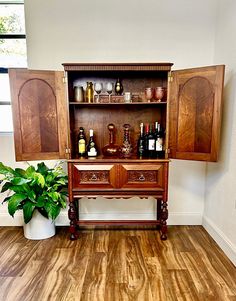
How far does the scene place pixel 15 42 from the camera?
2.67m

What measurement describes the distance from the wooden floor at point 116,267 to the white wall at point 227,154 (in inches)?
7.8

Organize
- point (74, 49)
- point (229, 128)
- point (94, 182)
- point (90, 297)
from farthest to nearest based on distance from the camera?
point (74, 49) → point (94, 182) → point (229, 128) → point (90, 297)

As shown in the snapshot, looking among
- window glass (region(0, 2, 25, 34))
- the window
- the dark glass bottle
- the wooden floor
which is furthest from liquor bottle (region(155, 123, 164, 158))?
window glass (region(0, 2, 25, 34))

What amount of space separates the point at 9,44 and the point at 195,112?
7.53ft

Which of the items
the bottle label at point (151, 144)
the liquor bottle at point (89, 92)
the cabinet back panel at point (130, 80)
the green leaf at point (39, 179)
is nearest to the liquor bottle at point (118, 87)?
the cabinet back panel at point (130, 80)

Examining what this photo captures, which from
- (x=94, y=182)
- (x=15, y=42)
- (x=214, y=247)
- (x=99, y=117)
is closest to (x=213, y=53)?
(x=99, y=117)

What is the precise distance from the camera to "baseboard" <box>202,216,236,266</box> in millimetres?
2102

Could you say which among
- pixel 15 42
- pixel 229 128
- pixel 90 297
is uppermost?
pixel 15 42

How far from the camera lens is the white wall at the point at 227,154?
7.02 feet

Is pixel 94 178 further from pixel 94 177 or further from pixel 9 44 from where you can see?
pixel 9 44

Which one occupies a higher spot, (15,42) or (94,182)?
(15,42)

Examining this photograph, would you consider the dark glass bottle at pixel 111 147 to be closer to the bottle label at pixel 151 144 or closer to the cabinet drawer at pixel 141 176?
the cabinet drawer at pixel 141 176

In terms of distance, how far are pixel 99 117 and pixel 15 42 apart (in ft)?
4.43

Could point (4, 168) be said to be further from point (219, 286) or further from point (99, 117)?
point (219, 286)
